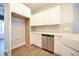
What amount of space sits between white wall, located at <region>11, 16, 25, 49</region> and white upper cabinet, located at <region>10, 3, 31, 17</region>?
0.12 metres

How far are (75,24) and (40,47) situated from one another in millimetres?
736

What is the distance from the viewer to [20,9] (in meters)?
1.74

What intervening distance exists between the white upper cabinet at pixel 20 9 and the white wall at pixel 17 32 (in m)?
0.12

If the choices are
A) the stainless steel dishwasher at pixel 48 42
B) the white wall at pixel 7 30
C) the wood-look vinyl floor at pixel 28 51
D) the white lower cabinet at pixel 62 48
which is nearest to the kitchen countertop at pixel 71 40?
the white lower cabinet at pixel 62 48

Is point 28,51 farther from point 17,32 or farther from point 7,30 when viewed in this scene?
point 7,30

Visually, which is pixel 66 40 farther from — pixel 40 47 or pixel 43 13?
pixel 43 13

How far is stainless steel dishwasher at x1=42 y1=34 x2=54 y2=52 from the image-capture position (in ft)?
6.59

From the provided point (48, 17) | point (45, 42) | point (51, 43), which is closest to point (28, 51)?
point (45, 42)

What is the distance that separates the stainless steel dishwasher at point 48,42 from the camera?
2.01 m

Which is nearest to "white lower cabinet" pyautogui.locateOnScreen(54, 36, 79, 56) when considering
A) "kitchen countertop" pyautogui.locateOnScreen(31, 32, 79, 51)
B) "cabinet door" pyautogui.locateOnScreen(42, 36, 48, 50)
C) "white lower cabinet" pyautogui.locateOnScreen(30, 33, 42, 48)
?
"kitchen countertop" pyautogui.locateOnScreen(31, 32, 79, 51)

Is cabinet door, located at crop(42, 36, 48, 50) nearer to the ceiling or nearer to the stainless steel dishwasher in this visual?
the stainless steel dishwasher

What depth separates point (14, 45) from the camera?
176cm

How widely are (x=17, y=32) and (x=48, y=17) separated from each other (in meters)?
0.59

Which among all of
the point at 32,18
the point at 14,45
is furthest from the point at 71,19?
the point at 14,45
